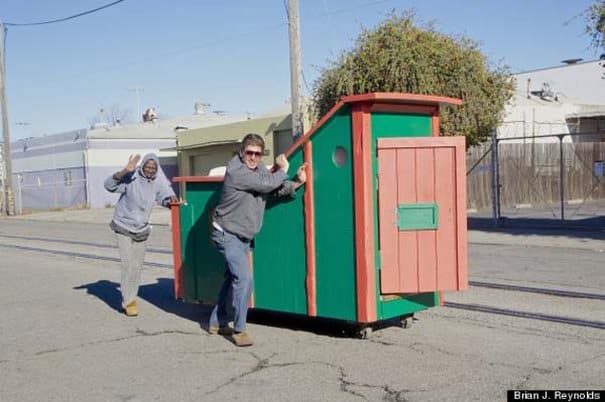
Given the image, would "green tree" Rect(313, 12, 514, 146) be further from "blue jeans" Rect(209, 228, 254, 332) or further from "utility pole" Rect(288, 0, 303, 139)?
"blue jeans" Rect(209, 228, 254, 332)

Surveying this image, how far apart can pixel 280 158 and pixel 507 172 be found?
21741 millimetres

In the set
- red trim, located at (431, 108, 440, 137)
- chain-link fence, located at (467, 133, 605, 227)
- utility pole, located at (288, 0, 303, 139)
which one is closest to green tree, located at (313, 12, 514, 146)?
utility pole, located at (288, 0, 303, 139)

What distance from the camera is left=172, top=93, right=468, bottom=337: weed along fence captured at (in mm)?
6531

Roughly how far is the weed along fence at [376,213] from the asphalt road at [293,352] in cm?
43

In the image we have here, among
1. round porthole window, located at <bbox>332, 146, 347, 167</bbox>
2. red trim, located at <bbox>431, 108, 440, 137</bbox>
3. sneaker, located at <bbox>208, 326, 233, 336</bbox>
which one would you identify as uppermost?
red trim, located at <bbox>431, 108, 440, 137</bbox>

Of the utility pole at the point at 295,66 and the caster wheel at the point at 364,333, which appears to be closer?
the caster wheel at the point at 364,333

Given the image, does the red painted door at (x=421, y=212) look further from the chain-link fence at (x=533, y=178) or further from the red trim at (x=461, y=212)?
the chain-link fence at (x=533, y=178)

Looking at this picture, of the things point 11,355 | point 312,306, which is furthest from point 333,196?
point 11,355

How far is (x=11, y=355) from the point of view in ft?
22.3

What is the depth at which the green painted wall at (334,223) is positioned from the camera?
661cm

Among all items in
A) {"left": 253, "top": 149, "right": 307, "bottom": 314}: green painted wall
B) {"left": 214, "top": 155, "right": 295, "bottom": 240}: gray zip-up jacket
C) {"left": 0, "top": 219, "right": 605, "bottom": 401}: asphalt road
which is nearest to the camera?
{"left": 0, "top": 219, "right": 605, "bottom": 401}: asphalt road

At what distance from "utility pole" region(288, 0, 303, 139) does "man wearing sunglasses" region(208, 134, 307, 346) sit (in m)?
11.0

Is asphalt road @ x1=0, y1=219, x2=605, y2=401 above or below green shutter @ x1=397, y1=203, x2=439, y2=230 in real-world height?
below

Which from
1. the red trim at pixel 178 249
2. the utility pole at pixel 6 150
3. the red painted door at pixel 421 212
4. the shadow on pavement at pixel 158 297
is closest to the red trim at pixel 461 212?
the red painted door at pixel 421 212
